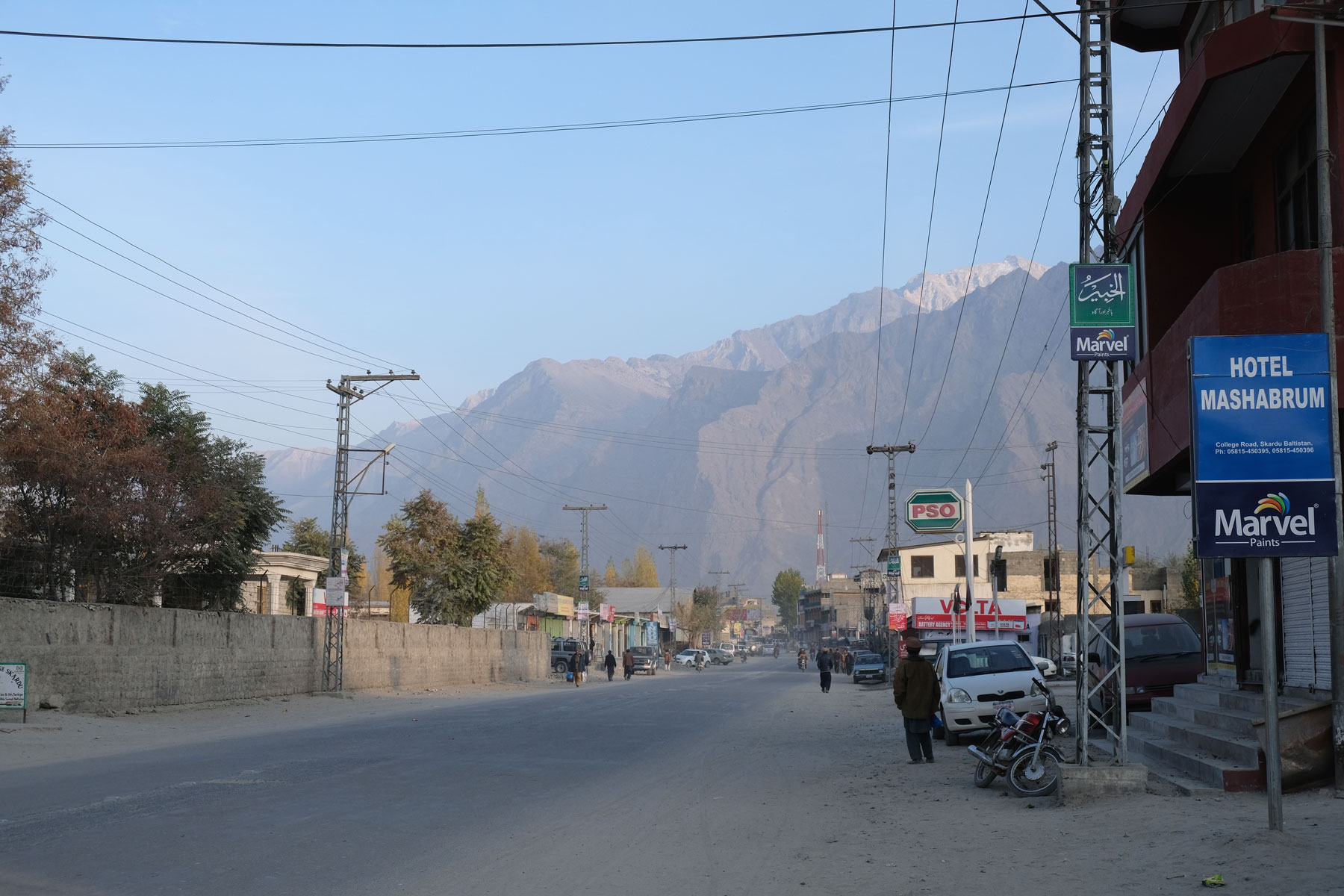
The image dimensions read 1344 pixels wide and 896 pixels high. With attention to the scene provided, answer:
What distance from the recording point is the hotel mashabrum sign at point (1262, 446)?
9.54 m

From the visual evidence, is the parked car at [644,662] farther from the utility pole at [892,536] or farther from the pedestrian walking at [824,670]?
the pedestrian walking at [824,670]

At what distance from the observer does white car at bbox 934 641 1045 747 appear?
20.0 m

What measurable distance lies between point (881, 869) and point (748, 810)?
368cm

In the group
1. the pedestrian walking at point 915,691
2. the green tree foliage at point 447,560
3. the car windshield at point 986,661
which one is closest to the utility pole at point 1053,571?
the car windshield at point 986,661

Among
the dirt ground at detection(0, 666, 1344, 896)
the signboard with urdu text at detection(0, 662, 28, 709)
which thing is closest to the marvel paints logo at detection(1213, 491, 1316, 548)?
the dirt ground at detection(0, 666, 1344, 896)

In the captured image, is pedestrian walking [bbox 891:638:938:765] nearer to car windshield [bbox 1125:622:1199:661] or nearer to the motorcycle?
the motorcycle

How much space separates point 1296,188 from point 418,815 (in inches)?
516

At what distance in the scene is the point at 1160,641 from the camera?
22828 mm

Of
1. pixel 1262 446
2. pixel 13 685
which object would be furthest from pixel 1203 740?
pixel 13 685

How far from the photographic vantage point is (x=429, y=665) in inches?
1971

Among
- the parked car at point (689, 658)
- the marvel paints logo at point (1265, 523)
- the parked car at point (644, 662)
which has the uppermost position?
the marvel paints logo at point (1265, 523)

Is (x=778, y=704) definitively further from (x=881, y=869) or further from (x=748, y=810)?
(x=881, y=869)

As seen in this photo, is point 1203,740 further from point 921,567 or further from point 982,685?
point 921,567

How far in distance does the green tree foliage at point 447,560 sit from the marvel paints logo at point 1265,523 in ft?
179
